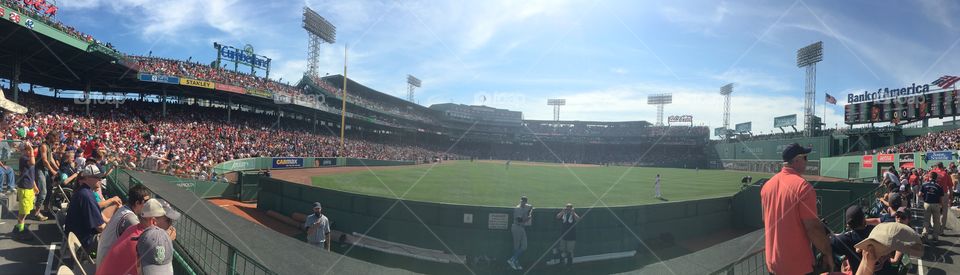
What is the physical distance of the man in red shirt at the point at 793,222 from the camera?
2.88 meters

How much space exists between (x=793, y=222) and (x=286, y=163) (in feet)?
130

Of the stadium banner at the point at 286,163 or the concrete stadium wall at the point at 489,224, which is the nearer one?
the concrete stadium wall at the point at 489,224

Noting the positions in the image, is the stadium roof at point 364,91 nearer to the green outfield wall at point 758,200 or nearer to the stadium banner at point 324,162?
the stadium banner at point 324,162

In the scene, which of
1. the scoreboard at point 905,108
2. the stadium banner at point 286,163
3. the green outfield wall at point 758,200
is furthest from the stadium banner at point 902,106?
the stadium banner at point 286,163

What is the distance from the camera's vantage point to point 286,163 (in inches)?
1457

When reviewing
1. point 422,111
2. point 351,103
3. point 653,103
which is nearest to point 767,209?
point 351,103

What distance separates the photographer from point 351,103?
197 ft

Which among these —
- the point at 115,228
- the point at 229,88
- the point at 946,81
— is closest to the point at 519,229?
the point at 115,228

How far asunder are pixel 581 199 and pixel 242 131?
34.7 m

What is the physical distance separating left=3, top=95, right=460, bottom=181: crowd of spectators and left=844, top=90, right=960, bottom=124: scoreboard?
61345 mm

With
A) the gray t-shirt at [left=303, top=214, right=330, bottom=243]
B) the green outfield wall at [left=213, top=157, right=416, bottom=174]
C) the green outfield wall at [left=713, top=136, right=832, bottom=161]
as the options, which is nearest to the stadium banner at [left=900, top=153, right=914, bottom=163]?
the green outfield wall at [left=713, top=136, right=832, bottom=161]

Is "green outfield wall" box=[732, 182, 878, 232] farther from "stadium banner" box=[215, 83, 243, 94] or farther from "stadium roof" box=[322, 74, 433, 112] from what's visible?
"stadium roof" box=[322, 74, 433, 112]

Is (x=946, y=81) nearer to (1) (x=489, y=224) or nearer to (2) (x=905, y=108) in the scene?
(2) (x=905, y=108)

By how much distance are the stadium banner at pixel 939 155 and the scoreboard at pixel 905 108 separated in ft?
63.0
